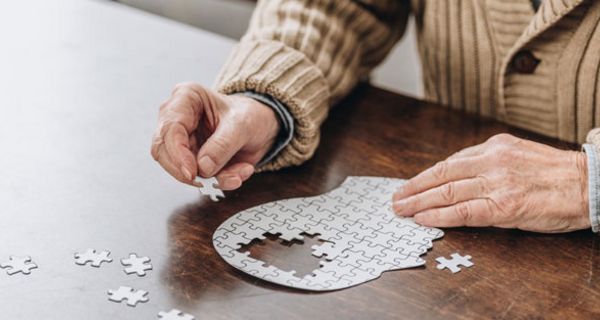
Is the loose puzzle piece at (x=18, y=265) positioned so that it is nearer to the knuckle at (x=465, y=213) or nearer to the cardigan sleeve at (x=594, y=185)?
the knuckle at (x=465, y=213)

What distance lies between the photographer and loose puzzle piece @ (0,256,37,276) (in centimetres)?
122

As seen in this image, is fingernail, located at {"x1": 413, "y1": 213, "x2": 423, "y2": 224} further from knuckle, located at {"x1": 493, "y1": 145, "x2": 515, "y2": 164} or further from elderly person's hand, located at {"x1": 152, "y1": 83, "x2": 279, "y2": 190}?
elderly person's hand, located at {"x1": 152, "y1": 83, "x2": 279, "y2": 190}

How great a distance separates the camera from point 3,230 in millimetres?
1321

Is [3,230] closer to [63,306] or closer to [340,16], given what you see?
[63,306]

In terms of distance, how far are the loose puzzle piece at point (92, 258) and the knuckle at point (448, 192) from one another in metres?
0.55

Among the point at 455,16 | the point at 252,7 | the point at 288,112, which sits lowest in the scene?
the point at 252,7

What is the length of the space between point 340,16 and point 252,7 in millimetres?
1178

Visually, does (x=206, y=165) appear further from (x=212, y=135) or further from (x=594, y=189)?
(x=594, y=189)

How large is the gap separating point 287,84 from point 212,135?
24 centimetres

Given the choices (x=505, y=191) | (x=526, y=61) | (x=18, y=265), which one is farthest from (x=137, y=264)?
(x=526, y=61)

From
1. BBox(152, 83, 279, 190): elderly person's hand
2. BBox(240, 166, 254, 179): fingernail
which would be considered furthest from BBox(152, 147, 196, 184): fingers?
BBox(240, 166, 254, 179): fingernail

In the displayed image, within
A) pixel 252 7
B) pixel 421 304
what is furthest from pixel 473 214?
pixel 252 7

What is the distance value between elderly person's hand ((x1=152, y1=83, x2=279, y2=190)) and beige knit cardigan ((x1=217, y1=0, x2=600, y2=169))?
55 millimetres

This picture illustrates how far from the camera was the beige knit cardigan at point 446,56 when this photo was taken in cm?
162
